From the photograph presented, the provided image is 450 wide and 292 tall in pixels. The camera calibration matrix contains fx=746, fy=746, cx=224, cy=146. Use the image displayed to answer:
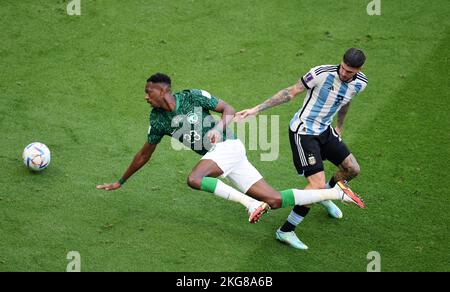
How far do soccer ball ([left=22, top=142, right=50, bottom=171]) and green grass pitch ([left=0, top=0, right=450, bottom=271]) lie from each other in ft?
0.63

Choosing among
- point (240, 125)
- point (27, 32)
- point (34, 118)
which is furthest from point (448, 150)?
point (27, 32)

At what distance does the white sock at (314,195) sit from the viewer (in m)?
8.15

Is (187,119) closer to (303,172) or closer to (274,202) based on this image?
(274,202)

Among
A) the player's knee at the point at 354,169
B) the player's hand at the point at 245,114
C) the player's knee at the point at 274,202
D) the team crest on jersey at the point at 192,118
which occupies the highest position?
the player's hand at the point at 245,114

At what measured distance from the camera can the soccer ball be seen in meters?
9.27

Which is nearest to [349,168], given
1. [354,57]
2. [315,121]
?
[315,121]

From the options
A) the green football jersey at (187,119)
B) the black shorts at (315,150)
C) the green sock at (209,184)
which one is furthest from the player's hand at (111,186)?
the black shorts at (315,150)

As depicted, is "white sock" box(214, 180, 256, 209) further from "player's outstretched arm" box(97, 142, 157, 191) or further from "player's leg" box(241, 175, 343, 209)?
"player's outstretched arm" box(97, 142, 157, 191)

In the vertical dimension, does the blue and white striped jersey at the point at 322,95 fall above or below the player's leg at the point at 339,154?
above

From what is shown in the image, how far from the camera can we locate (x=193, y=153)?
10219 millimetres

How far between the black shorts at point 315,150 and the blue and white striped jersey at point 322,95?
80mm

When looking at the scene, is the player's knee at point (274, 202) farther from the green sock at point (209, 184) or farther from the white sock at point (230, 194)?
the green sock at point (209, 184)

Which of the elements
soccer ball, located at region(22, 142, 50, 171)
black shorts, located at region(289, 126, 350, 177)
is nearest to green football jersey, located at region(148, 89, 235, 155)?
black shorts, located at region(289, 126, 350, 177)
